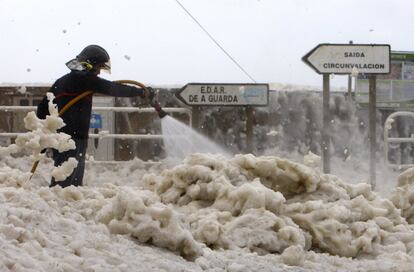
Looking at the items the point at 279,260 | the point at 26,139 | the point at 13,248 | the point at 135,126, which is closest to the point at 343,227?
the point at 279,260

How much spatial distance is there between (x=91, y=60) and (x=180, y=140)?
285 centimetres

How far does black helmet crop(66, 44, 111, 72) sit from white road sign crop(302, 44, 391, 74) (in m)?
2.90

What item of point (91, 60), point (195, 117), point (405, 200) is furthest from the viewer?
point (195, 117)

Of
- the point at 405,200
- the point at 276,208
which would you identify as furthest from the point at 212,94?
the point at 276,208

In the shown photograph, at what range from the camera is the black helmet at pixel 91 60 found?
7.37m

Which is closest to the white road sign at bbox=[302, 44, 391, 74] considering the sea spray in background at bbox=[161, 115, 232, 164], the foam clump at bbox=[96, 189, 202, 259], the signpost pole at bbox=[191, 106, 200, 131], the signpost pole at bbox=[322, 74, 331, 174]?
the signpost pole at bbox=[322, 74, 331, 174]

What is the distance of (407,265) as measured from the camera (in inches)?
186

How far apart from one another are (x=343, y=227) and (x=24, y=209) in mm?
2432

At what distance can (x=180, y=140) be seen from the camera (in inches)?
396

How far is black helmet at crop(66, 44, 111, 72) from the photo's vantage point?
24.2 feet

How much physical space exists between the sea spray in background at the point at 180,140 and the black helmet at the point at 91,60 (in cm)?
253

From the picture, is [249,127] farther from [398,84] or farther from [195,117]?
[398,84]

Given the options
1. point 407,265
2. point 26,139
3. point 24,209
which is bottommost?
point 407,265

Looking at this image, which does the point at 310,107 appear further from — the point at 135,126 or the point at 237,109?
the point at 135,126
